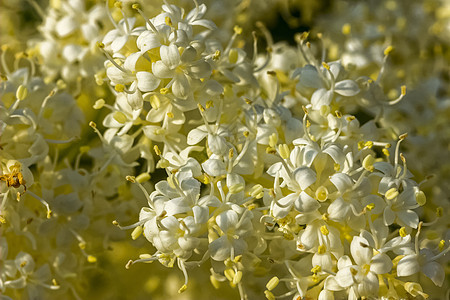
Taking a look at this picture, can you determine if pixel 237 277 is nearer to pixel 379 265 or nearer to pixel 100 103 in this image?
pixel 379 265

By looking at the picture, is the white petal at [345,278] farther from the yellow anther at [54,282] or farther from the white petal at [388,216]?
the yellow anther at [54,282]

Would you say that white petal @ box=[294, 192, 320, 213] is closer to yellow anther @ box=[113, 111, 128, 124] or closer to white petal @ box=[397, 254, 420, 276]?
white petal @ box=[397, 254, 420, 276]

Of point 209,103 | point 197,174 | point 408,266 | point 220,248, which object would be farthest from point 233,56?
point 408,266

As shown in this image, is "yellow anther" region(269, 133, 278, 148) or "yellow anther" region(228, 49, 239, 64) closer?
"yellow anther" region(269, 133, 278, 148)

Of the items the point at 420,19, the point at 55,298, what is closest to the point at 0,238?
the point at 55,298

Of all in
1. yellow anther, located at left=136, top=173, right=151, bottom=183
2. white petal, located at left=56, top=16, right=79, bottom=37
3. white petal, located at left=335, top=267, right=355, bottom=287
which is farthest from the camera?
white petal, located at left=56, top=16, right=79, bottom=37

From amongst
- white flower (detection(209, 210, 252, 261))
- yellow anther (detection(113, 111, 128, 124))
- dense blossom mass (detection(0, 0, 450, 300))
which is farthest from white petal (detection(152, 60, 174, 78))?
white flower (detection(209, 210, 252, 261))

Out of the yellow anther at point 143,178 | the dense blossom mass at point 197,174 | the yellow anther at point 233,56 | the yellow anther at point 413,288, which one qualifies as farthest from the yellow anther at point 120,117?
the yellow anther at point 413,288
